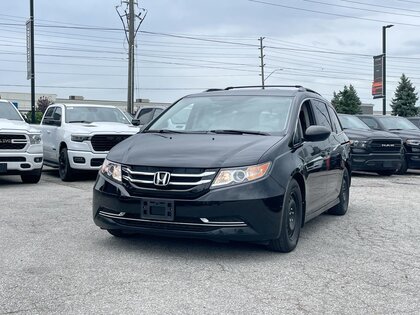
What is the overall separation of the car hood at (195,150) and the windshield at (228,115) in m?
0.33

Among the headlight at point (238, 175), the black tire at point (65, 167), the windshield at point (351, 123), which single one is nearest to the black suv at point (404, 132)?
the windshield at point (351, 123)

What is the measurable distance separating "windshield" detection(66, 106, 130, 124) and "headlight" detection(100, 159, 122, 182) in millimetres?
7458

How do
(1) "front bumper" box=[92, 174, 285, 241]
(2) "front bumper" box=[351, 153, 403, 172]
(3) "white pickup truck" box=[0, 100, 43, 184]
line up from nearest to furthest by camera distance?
(1) "front bumper" box=[92, 174, 285, 241]
(3) "white pickup truck" box=[0, 100, 43, 184]
(2) "front bumper" box=[351, 153, 403, 172]

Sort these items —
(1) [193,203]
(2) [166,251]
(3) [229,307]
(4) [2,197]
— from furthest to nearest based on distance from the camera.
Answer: (4) [2,197] < (2) [166,251] < (1) [193,203] < (3) [229,307]

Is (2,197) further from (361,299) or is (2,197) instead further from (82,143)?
(361,299)

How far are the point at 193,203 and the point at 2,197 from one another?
18.0 feet

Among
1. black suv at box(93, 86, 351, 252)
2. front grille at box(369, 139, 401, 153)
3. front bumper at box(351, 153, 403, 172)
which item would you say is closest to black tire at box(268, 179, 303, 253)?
black suv at box(93, 86, 351, 252)

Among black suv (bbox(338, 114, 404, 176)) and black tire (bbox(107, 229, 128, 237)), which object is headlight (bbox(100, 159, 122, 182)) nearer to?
black tire (bbox(107, 229, 128, 237))

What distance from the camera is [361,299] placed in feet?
13.7

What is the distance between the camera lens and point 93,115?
43.4ft

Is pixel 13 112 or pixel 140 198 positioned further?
pixel 13 112

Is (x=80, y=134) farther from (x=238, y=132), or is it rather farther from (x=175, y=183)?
(x=175, y=183)

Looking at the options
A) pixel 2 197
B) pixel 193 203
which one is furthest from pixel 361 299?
→ pixel 2 197

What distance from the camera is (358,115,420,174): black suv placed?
14.9m
